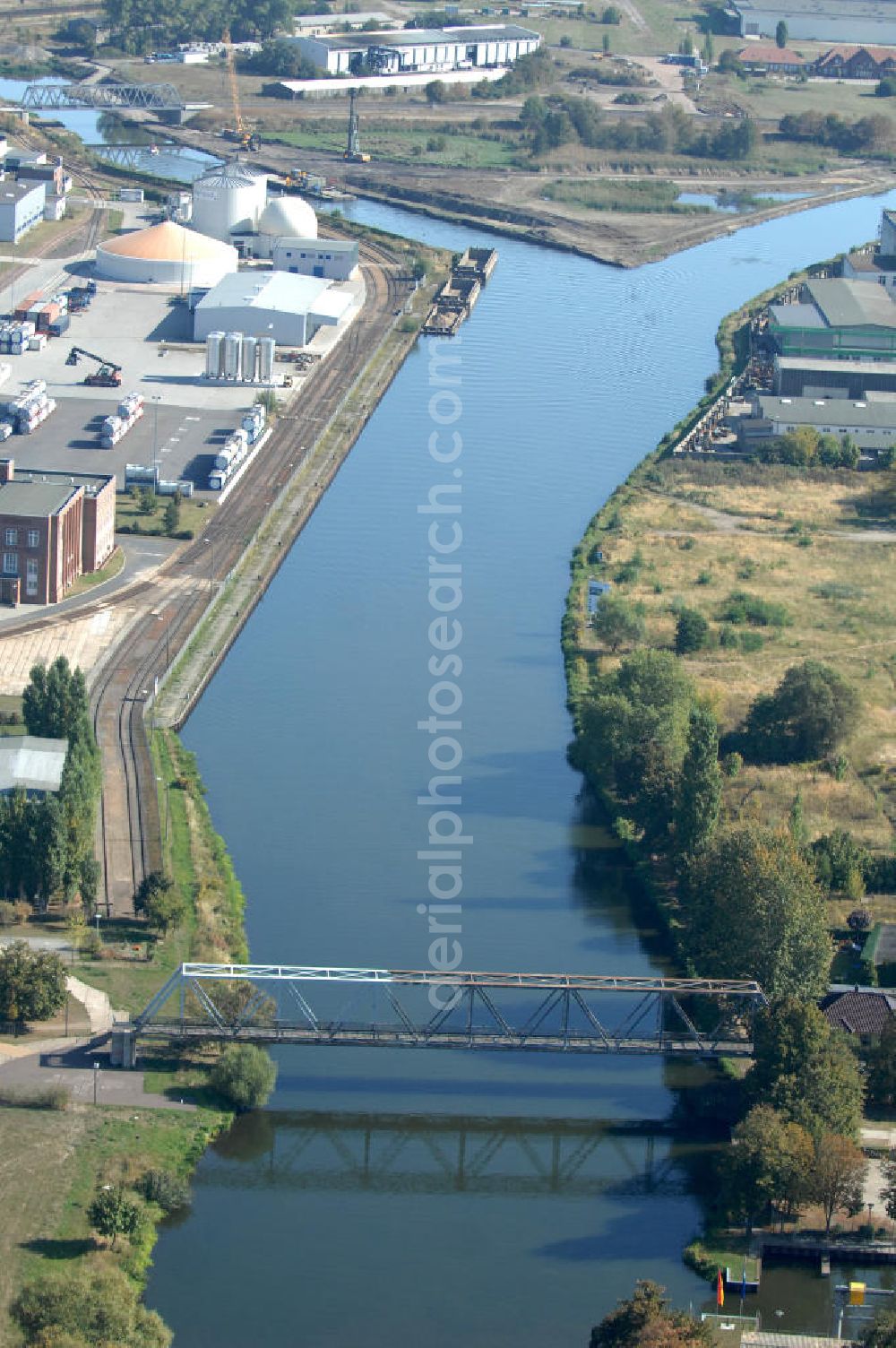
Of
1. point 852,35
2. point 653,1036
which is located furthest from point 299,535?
point 852,35

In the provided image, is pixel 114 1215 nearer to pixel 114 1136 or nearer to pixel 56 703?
pixel 114 1136

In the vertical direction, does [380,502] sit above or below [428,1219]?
above

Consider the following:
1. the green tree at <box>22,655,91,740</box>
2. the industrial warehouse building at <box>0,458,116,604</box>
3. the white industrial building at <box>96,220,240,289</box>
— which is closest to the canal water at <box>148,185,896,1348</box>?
the green tree at <box>22,655,91,740</box>

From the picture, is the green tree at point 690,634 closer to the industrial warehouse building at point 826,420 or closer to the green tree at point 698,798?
the green tree at point 698,798

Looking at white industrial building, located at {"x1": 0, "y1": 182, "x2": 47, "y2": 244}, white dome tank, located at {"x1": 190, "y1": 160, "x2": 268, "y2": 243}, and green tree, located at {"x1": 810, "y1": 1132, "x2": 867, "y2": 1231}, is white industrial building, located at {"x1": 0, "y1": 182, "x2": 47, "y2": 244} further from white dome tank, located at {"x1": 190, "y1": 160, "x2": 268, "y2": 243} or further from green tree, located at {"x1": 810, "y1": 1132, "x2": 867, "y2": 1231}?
green tree, located at {"x1": 810, "y1": 1132, "x2": 867, "y2": 1231}

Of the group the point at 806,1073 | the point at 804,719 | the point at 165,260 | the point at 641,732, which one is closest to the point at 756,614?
the point at 804,719

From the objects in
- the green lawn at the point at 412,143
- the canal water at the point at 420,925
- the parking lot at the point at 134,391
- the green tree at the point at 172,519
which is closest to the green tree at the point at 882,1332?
the canal water at the point at 420,925

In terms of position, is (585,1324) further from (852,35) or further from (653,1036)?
(852,35)
